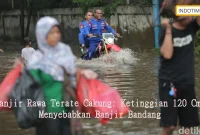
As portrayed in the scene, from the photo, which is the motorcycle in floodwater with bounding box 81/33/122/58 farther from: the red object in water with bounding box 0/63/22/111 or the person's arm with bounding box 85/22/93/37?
the red object in water with bounding box 0/63/22/111

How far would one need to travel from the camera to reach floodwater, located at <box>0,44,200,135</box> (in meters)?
7.19

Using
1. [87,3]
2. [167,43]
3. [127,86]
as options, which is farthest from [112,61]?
[167,43]

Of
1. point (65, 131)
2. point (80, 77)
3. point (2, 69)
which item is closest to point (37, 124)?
point (65, 131)

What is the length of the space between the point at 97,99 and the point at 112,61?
10.6 m

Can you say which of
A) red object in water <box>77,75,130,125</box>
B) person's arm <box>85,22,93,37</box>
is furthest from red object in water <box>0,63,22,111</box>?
person's arm <box>85,22,93,37</box>

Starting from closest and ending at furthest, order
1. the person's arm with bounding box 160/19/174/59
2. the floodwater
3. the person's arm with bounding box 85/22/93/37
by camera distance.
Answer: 1. the person's arm with bounding box 160/19/174/59
2. the floodwater
3. the person's arm with bounding box 85/22/93/37

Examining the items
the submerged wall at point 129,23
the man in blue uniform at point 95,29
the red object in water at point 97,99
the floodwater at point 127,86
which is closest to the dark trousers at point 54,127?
the red object in water at point 97,99

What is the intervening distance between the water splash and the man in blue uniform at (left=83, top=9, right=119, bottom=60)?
27 cm

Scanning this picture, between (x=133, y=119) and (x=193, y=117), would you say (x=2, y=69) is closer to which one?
(x=133, y=119)

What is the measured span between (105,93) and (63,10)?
22281mm

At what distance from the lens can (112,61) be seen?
1539 centimetres

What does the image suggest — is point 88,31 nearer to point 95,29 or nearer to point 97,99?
point 95,29

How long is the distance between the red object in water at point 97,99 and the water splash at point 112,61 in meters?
9.80

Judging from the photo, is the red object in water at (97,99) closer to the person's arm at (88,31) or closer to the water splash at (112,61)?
the water splash at (112,61)
